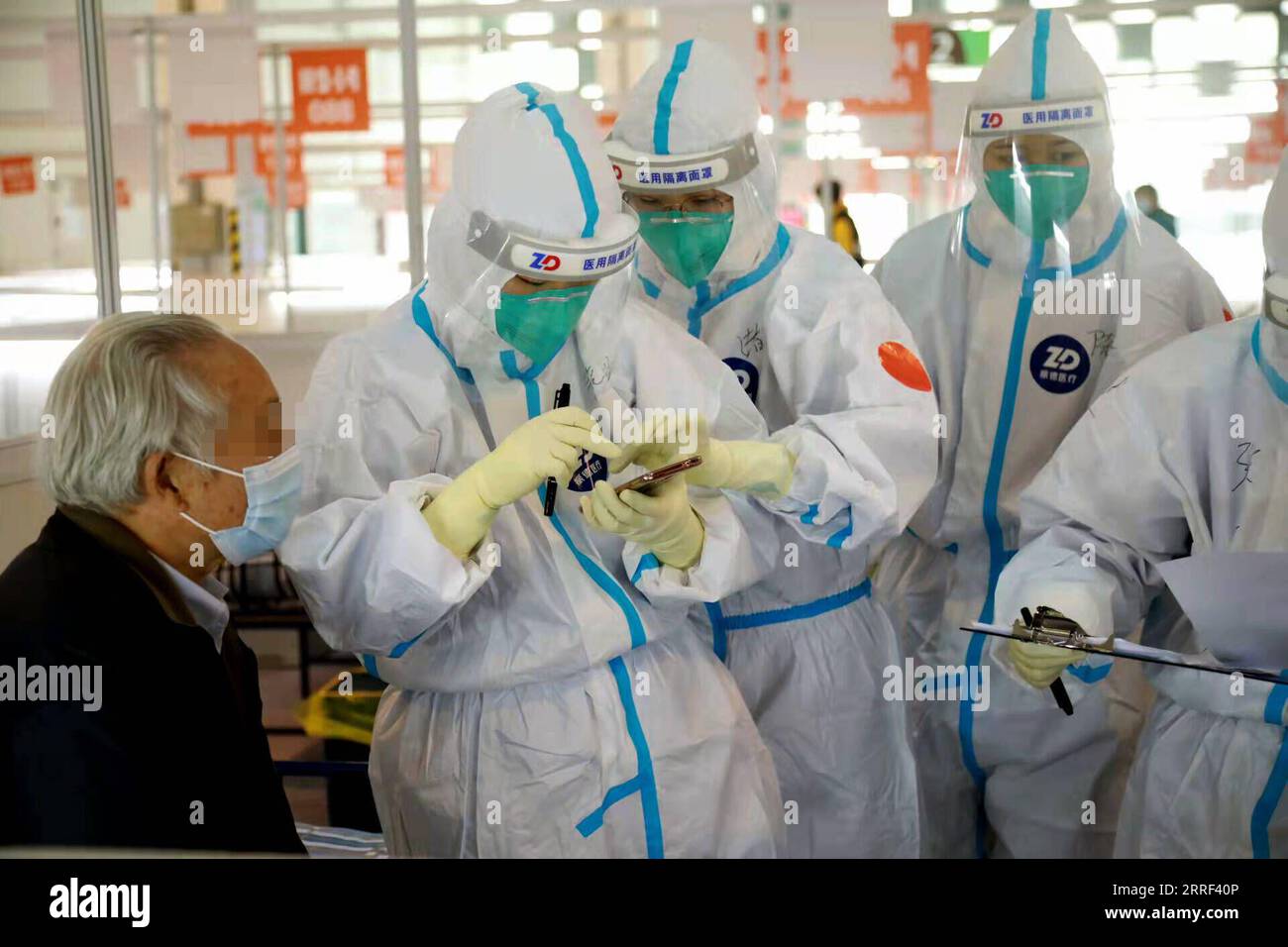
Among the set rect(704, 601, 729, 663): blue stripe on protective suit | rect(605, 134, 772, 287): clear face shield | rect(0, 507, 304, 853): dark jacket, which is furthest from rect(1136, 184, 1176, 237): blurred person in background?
rect(0, 507, 304, 853): dark jacket

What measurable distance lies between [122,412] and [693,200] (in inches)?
30.2

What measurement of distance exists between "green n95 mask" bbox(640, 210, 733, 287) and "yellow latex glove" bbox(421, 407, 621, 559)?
516 mm

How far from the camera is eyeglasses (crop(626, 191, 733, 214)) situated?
1.65 meters

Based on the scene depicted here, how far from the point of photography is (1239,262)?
166 centimetres

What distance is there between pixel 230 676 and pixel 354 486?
0.26 metres

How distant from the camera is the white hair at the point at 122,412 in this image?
1183 mm

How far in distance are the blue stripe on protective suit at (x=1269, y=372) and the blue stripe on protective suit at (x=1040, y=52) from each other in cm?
45

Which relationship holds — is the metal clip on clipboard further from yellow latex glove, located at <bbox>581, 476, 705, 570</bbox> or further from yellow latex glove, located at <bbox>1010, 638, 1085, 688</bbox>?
yellow latex glove, located at <bbox>581, 476, 705, 570</bbox>

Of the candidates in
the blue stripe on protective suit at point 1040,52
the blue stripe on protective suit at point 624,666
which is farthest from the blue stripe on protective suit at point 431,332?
the blue stripe on protective suit at point 1040,52

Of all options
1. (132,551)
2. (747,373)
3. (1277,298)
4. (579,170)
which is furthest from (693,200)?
(132,551)

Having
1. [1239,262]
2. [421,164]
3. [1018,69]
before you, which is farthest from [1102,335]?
[421,164]

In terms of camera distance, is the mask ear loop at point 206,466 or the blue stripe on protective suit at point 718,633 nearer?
the mask ear loop at point 206,466

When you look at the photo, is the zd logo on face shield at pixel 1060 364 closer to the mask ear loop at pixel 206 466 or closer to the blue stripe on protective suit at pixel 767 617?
the blue stripe on protective suit at pixel 767 617
